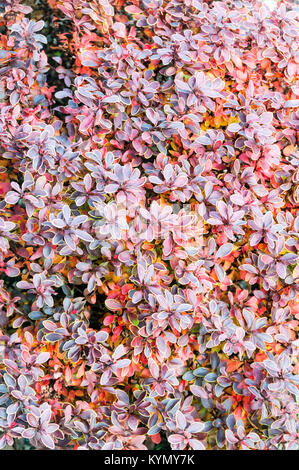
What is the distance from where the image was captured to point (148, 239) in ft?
5.18

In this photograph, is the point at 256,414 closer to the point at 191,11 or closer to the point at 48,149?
the point at 48,149

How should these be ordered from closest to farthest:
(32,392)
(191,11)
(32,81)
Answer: (32,392) → (32,81) → (191,11)

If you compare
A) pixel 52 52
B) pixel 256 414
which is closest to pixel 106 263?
pixel 256 414

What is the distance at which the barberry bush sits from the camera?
1610mm

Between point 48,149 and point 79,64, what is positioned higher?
point 79,64

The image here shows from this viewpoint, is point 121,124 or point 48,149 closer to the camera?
point 48,149

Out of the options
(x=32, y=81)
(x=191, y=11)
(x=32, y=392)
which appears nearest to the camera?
(x=32, y=392)

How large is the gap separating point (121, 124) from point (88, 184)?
1.07ft

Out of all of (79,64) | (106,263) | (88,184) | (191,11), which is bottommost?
(106,263)

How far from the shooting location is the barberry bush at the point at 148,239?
1.61 metres

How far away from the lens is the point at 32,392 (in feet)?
5.23

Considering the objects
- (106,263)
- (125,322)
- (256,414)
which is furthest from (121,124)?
(256,414)

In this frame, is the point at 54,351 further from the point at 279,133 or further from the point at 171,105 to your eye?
the point at 279,133

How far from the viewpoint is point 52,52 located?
2.04 meters
